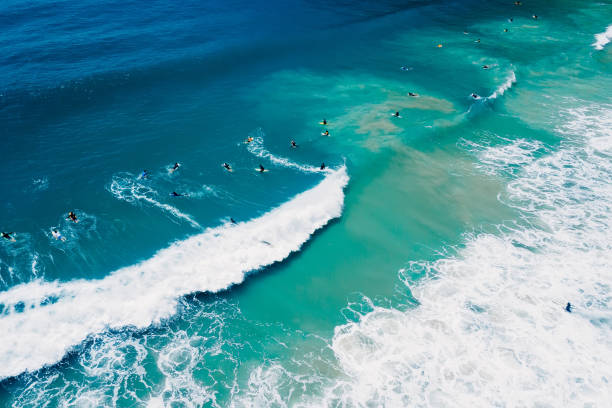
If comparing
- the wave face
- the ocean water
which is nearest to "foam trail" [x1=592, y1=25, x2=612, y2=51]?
the ocean water

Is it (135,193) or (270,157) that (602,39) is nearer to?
(270,157)

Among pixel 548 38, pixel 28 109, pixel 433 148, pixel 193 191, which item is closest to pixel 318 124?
pixel 433 148

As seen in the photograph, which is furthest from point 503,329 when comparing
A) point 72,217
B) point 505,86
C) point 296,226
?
point 505,86

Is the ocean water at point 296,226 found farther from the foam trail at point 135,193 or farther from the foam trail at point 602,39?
the foam trail at point 602,39

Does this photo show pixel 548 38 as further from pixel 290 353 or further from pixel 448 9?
pixel 290 353

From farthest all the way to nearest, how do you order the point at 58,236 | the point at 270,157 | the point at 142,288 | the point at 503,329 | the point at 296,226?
the point at 270,157 → the point at 296,226 → the point at 58,236 → the point at 142,288 → the point at 503,329
